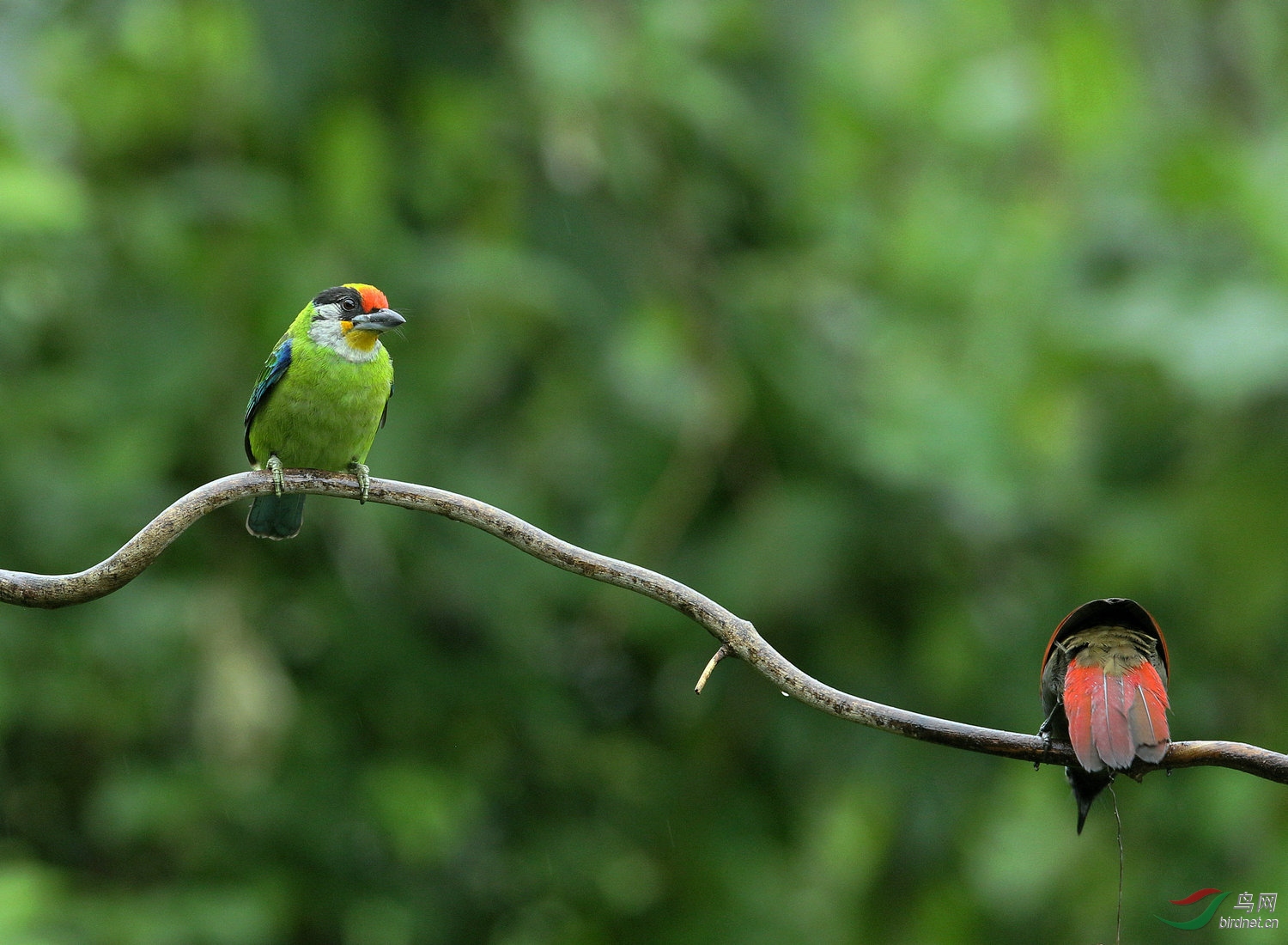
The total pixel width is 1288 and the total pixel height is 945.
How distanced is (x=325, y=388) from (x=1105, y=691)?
2.19 m

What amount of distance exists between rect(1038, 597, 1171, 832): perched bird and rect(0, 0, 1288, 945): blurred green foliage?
112 inches

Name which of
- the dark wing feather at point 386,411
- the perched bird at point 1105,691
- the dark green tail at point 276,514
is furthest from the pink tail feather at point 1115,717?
the dark green tail at point 276,514

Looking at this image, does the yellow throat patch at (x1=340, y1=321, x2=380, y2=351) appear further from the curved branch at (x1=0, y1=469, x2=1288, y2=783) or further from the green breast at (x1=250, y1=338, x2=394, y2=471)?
the curved branch at (x1=0, y1=469, x2=1288, y2=783)

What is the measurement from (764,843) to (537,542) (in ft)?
13.5

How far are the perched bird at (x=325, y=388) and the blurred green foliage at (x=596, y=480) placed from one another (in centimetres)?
91

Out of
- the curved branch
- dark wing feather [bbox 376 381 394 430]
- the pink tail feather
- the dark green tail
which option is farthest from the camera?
the dark green tail

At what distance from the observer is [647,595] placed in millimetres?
1544

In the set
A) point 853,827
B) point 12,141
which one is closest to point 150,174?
point 12,141

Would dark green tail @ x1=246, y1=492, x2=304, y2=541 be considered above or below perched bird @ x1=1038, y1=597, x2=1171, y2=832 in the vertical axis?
above

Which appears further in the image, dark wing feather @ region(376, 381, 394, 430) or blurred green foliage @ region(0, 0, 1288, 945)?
blurred green foliage @ region(0, 0, 1288, 945)

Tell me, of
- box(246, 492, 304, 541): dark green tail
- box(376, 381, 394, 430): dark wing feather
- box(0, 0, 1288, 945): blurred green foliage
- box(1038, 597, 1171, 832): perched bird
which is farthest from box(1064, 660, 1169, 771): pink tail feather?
box(0, 0, 1288, 945): blurred green foliage

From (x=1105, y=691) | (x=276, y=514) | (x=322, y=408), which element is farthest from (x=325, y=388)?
(x=1105, y=691)

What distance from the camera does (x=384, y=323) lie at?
3.23 m

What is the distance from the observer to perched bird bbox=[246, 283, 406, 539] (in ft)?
11.3
